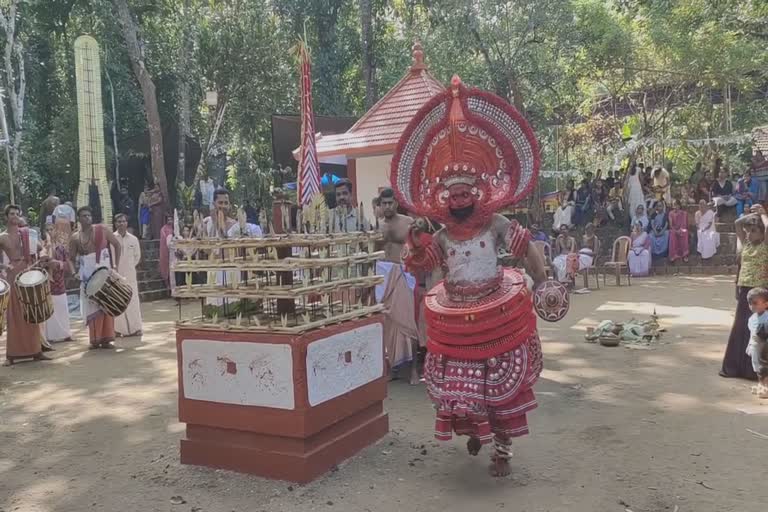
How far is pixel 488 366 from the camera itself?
4.00 meters

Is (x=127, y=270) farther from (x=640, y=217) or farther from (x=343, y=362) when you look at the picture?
(x=640, y=217)

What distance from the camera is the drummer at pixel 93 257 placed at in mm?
9016

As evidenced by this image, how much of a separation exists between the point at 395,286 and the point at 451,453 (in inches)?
80.4

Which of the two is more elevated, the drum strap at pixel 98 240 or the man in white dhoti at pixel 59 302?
the drum strap at pixel 98 240

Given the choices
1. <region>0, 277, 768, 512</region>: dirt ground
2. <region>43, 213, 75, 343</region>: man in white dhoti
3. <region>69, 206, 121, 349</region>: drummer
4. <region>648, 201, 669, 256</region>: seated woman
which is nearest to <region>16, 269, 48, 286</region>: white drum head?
<region>43, 213, 75, 343</region>: man in white dhoti

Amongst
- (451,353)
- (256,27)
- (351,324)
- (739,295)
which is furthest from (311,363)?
(256,27)

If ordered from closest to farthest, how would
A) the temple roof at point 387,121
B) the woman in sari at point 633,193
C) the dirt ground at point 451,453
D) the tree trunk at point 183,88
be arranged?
the dirt ground at point 451,453 → the temple roof at point 387,121 → the woman in sari at point 633,193 → the tree trunk at point 183,88

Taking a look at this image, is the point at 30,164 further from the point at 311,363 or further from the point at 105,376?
the point at 311,363

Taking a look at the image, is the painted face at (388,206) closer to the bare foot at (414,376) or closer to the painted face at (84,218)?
the bare foot at (414,376)

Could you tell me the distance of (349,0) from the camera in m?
21.8

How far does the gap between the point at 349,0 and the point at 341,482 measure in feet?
66.5

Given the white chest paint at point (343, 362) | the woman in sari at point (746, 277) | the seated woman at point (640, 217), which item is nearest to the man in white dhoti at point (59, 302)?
the white chest paint at point (343, 362)

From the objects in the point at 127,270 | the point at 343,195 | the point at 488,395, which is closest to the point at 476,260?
the point at 488,395

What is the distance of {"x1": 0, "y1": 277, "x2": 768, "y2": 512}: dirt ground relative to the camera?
3.79m
